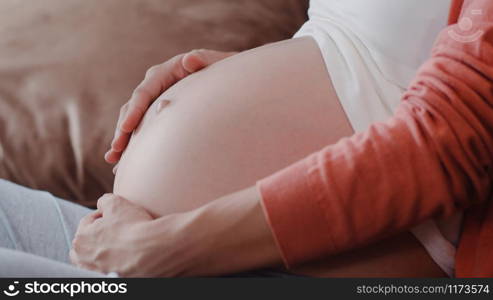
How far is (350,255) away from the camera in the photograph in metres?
0.76

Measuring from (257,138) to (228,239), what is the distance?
14 cm

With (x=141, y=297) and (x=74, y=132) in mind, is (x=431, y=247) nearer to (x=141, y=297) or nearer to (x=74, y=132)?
(x=141, y=297)

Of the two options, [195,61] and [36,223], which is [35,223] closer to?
[36,223]

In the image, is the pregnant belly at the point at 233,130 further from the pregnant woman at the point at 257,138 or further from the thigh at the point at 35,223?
the thigh at the point at 35,223

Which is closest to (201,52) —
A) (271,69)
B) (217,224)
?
(271,69)

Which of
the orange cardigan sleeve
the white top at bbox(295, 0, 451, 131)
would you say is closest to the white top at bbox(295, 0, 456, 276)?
the white top at bbox(295, 0, 451, 131)

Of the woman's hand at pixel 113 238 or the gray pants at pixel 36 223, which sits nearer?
the woman's hand at pixel 113 238

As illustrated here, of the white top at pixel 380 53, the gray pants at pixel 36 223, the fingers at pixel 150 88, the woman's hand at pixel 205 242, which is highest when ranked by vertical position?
the white top at pixel 380 53

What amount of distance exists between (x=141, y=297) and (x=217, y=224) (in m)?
0.10

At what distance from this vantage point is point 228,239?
29.0 inches

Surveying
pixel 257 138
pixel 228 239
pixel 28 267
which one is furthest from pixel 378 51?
pixel 28 267

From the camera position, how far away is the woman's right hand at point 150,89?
0.99 meters

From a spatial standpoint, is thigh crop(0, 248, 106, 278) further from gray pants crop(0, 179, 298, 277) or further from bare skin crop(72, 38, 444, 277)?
gray pants crop(0, 179, 298, 277)

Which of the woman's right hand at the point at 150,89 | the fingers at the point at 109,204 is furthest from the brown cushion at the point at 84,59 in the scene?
the fingers at the point at 109,204
